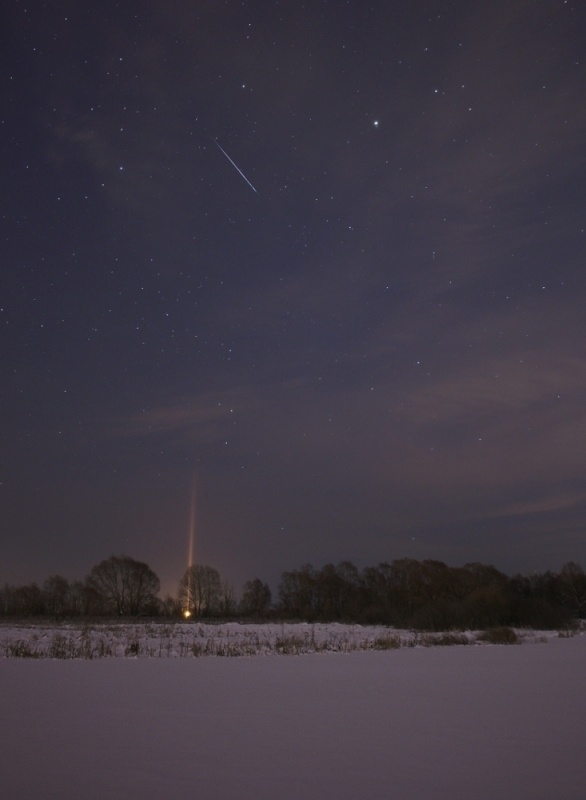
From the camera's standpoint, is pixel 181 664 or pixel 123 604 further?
pixel 123 604

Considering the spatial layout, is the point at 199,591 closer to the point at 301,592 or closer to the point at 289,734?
the point at 301,592

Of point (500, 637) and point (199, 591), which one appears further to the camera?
point (199, 591)

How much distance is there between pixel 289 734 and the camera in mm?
6688

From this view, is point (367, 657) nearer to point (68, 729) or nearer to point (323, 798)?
point (68, 729)

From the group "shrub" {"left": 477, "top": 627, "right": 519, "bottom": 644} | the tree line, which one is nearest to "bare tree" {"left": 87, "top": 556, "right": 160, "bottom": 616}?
the tree line

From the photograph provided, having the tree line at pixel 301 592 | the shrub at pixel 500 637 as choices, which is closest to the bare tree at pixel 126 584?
the tree line at pixel 301 592

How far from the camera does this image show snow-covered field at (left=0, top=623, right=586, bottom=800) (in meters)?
4.79

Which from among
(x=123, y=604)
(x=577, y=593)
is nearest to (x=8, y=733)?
(x=123, y=604)

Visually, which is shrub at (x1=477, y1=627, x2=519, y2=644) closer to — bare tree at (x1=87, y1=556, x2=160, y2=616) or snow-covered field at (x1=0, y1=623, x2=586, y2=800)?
snow-covered field at (x1=0, y1=623, x2=586, y2=800)

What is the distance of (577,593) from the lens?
98.4m

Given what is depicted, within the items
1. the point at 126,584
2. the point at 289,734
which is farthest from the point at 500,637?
the point at 126,584

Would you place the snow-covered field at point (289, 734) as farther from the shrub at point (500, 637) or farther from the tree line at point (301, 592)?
the tree line at point (301, 592)

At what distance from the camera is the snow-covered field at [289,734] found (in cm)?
479

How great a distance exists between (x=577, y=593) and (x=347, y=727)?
10481 centimetres
